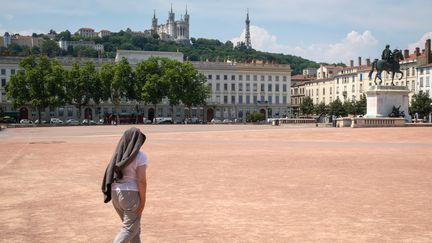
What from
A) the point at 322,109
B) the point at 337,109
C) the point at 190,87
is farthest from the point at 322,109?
the point at 190,87

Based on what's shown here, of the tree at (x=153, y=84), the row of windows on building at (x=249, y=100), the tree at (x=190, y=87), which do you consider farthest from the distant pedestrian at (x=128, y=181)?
the row of windows on building at (x=249, y=100)

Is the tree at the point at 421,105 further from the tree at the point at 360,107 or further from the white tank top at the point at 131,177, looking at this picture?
the white tank top at the point at 131,177

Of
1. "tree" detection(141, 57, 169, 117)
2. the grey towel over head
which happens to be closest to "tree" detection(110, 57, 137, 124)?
"tree" detection(141, 57, 169, 117)

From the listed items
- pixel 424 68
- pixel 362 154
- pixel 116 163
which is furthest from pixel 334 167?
pixel 424 68

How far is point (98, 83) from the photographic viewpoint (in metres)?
104

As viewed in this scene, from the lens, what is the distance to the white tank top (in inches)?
255

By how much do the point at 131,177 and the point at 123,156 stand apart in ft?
1.02

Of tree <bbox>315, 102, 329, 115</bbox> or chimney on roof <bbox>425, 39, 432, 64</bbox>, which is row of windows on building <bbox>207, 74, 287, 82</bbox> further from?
chimney on roof <bbox>425, 39, 432, 64</bbox>

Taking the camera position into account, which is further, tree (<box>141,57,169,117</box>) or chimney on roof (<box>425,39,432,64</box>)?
chimney on roof (<box>425,39,432,64</box>)

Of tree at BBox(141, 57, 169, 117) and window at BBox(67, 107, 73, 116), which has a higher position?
tree at BBox(141, 57, 169, 117)

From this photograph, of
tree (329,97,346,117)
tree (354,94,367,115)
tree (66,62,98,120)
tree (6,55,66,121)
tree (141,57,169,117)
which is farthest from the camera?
tree (329,97,346,117)

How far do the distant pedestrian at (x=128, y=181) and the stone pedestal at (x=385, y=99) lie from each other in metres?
55.3

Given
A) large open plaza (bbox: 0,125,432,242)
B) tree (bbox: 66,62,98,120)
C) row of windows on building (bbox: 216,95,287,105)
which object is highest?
tree (bbox: 66,62,98,120)

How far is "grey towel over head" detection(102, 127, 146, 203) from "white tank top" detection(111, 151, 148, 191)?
0.06 metres
